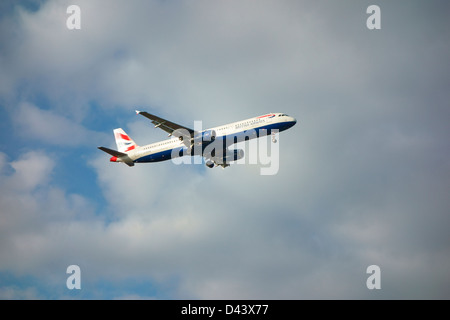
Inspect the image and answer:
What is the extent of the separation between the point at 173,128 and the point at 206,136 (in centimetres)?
658

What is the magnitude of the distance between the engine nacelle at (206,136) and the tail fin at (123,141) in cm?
2162

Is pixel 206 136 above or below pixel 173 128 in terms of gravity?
below

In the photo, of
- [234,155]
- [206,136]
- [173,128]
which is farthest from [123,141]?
[206,136]

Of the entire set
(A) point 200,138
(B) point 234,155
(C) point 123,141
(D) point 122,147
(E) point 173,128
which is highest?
(C) point 123,141

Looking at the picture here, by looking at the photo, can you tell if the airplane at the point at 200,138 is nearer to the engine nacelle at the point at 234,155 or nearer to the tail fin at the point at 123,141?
the engine nacelle at the point at 234,155

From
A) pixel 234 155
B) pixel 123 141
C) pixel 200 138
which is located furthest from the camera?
pixel 123 141

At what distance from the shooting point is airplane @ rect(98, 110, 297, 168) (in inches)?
3344

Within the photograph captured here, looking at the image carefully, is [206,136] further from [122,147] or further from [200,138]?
[122,147]

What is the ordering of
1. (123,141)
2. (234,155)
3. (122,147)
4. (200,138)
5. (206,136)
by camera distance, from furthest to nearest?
(123,141), (122,147), (234,155), (200,138), (206,136)

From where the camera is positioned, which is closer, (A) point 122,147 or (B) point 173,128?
(B) point 173,128

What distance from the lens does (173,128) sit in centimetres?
8538
